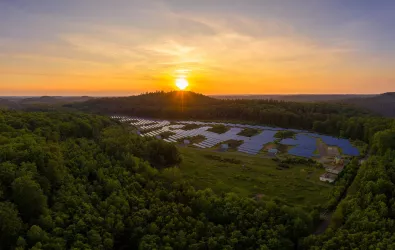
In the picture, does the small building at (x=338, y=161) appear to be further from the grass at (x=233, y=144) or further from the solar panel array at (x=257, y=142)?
the grass at (x=233, y=144)

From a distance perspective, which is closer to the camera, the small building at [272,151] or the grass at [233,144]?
the small building at [272,151]

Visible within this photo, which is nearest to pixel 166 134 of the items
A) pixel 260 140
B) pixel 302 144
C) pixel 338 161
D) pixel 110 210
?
pixel 260 140

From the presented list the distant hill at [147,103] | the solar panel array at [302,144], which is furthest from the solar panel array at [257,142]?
the distant hill at [147,103]

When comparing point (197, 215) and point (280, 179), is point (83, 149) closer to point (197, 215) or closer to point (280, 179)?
point (197, 215)

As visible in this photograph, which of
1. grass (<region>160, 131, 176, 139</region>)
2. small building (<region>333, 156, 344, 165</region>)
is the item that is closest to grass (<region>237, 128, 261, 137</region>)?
grass (<region>160, 131, 176, 139</region>)

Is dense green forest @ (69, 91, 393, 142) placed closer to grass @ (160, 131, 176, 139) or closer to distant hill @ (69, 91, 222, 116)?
distant hill @ (69, 91, 222, 116)

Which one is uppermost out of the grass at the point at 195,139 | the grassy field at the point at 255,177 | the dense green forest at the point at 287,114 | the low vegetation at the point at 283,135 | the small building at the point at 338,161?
the dense green forest at the point at 287,114
